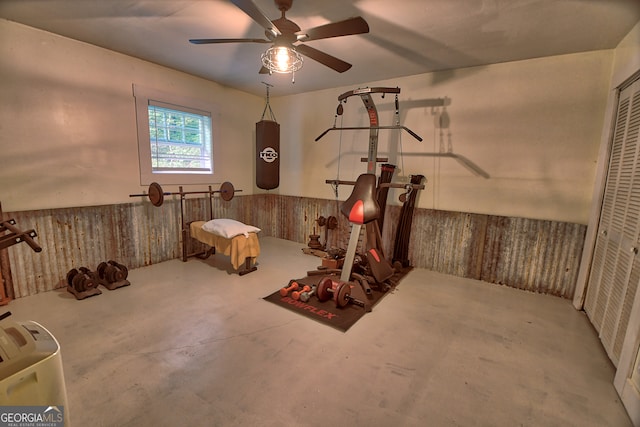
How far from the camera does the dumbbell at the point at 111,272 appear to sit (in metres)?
3.11

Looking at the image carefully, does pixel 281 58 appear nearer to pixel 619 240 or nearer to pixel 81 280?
pixel 81 280

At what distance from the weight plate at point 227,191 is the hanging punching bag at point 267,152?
47 cm

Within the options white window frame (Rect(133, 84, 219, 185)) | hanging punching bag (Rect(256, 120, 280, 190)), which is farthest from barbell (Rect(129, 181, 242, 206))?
hanging punching bag (Rect(256, 120, 280, 190))

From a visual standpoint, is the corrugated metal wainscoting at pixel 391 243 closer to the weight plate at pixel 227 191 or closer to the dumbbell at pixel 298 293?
the weight plate at pixel 227 191

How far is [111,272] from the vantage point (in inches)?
122

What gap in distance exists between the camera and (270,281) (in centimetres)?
346

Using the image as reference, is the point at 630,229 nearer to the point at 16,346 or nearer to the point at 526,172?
the point at 526,172

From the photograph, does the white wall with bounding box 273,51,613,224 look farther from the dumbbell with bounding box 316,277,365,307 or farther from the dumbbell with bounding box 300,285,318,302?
the dumbbell with bounding box 300,285,318,302

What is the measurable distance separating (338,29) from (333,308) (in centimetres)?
246

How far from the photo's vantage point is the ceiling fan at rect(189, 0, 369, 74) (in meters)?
1.83

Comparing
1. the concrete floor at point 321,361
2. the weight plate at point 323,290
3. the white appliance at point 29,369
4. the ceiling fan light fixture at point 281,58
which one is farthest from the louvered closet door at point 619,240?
the white appliance at point 29,369

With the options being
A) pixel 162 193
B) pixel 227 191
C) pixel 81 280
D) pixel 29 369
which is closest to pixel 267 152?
pixel 227 191

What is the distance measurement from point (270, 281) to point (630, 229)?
3.42 meters

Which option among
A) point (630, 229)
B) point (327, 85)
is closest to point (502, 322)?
point (630, 229)
